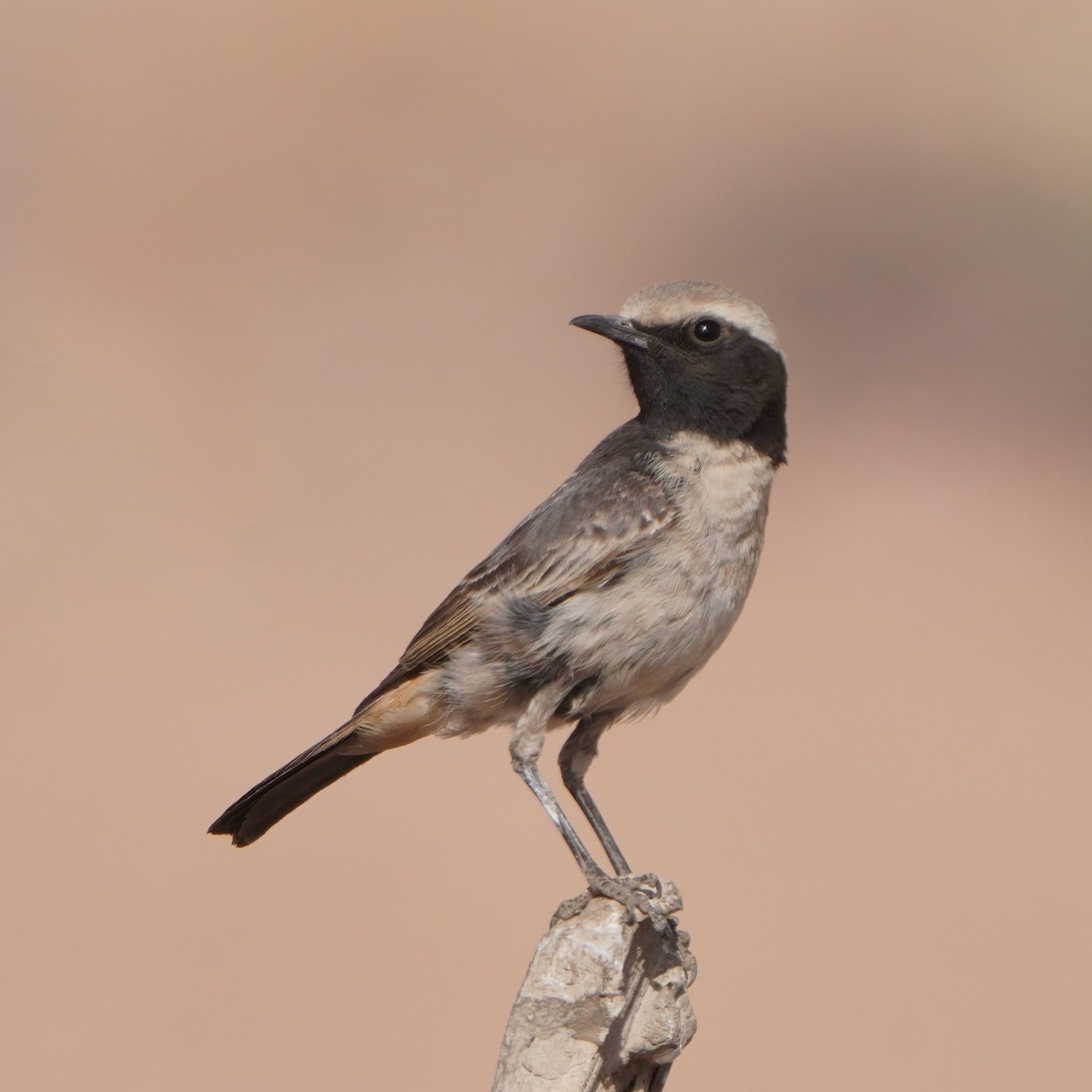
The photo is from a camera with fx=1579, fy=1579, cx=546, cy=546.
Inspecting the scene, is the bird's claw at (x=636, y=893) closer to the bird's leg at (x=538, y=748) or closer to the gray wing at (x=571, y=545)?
the bird's leg at (x=538, y=748)

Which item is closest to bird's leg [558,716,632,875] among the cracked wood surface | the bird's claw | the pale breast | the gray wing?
the pale breast

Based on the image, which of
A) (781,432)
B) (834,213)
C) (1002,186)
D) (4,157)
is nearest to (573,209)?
(834,213)

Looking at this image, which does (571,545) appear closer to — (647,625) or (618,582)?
(618,582)

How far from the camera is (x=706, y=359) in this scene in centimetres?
654

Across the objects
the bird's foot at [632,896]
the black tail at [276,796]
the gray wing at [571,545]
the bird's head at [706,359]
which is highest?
the bird's head at [706,359]

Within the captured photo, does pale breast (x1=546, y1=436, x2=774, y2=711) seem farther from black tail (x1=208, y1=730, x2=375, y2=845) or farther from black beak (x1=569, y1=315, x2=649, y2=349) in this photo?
black tail (x1=208, y1=730, x2=375, y2=845)

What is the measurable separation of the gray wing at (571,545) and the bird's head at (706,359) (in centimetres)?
25

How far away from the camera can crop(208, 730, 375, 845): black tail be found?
6512 mm

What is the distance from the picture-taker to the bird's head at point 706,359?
652 centimetres

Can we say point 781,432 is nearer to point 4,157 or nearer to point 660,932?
point 660,932

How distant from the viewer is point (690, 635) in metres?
6.10

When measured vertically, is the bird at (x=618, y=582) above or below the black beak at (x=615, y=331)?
below

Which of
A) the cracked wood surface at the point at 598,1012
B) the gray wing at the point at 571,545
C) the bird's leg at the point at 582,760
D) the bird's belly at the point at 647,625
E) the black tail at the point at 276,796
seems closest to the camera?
the cracked wood surface at the point at 598,1012

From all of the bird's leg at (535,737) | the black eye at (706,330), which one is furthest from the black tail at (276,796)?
the black eye at (706,330)
